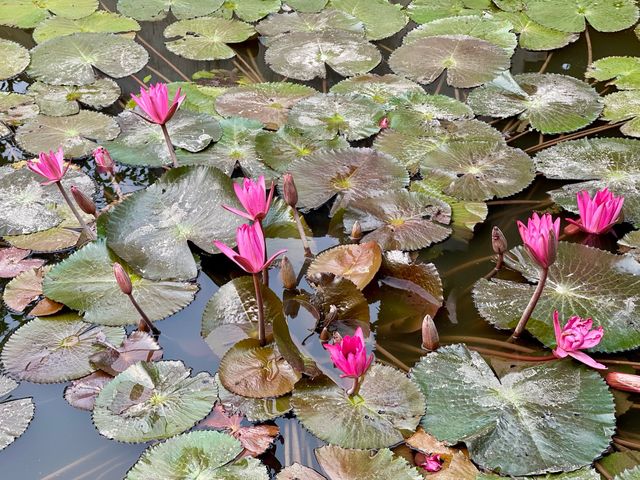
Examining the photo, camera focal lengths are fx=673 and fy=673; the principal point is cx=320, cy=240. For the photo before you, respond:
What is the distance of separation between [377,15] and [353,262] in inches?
94.7

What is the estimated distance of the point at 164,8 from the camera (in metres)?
4.50

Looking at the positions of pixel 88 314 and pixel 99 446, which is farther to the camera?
pixel 88 314

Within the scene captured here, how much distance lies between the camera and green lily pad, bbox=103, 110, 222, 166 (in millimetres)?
3156

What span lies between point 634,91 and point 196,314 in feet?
8.75

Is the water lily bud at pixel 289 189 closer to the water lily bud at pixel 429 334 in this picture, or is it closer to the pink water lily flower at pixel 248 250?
the pink water lily flower at pixel 248 250

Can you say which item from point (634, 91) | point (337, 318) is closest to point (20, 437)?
point (337, 318)

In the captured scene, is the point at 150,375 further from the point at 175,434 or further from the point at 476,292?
the point at 476,292

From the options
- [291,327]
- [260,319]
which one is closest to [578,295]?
[291,327]

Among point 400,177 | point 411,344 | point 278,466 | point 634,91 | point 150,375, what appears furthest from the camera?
point 634,91

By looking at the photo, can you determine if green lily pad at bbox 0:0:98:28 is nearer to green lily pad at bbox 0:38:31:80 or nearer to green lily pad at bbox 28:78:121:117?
green lily pad at bbox 0:38:31:80

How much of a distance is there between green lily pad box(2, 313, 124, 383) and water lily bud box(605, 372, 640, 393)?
165 centimetres

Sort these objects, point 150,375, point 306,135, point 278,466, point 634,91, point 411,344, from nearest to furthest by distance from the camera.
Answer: point 278,466
point 150,375
point 411,344
point 306,135
point 634,91

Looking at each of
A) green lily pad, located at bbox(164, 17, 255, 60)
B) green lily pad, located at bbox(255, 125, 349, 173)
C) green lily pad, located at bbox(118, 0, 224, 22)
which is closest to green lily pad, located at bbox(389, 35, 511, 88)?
green lily pad, located at bbox(255, 125, 349, 173)

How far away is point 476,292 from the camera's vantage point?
8.14 ft
